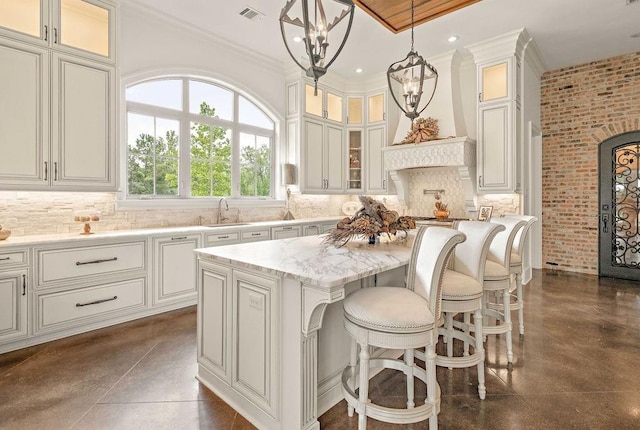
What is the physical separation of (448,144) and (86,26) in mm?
4613

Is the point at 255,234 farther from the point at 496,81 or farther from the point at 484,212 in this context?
the point at 496,81

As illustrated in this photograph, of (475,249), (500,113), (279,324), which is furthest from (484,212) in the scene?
(279,324)

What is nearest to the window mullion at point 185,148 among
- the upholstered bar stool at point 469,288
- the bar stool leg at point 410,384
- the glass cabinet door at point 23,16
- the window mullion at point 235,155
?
the window mullion at point 235,155

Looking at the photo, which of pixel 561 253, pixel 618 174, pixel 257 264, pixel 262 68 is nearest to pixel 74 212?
pixel 257 264

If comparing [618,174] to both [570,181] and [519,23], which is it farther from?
[519,23]

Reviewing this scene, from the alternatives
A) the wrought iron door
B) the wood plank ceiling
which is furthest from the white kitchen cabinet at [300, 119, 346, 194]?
the wrought iron door

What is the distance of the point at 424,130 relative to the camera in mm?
5230

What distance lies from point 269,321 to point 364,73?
5.33 meters

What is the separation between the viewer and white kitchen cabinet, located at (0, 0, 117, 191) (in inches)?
108

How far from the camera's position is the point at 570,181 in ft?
17.9

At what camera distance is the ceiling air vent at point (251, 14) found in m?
3.82

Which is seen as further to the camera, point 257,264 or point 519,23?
point 519,23

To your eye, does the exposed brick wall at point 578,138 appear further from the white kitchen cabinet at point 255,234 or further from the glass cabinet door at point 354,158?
the white kitchen cabinet at point 255,234

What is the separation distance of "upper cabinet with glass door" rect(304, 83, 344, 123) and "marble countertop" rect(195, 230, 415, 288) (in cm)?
372
